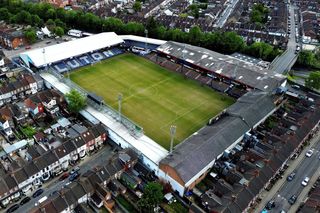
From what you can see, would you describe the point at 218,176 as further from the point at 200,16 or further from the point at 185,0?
the point at 185,0

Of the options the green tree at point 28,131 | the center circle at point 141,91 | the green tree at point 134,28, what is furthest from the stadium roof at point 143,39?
the green tree at point 28,131

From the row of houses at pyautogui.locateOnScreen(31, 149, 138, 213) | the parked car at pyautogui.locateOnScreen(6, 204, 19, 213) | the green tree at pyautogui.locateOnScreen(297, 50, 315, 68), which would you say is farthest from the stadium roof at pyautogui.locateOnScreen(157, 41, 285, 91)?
the parked car at pyautogui.locateOnScreen(6, 204, 19, 213)

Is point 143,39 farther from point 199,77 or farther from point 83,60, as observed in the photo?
point 199,77

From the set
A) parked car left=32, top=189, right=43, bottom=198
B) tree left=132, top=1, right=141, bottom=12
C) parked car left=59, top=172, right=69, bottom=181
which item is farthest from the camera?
tree left=132, top=1, right=141, bottom=12

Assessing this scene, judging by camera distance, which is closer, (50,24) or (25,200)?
(25,200)

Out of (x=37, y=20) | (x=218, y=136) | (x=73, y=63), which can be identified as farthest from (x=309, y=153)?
(x=37, y=20)

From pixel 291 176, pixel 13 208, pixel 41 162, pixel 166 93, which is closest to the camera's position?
pixel 13 208

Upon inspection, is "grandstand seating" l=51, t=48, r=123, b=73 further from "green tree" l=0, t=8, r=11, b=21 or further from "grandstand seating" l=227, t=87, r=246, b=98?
"green tree" l=0, t=8, r=11, b=21
